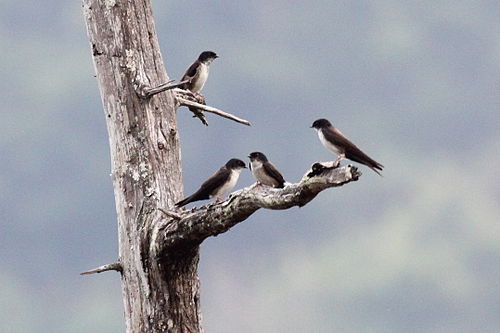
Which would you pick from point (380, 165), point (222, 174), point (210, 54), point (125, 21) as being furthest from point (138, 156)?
point (210, 54)

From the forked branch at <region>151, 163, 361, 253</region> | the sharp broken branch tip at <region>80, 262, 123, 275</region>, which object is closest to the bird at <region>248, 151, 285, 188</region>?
the forked branch at <region>151, 163, 361, 253</region>

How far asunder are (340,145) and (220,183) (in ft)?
5.18

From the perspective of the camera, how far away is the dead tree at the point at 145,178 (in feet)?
31.8

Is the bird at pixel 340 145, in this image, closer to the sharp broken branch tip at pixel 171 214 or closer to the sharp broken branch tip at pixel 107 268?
the sharp broken branch tip at pixel 171 214

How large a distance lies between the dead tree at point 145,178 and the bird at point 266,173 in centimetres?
66

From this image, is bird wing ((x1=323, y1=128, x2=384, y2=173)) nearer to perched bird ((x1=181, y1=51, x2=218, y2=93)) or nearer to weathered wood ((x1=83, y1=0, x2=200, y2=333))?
weathered wood ((x1=83, y1=0, x2=200, y2=333))

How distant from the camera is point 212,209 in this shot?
9180 mm

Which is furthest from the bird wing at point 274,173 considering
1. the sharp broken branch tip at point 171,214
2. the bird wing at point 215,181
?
the sharp broken branch tip at point 171,214

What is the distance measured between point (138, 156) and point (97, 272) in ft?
4.50

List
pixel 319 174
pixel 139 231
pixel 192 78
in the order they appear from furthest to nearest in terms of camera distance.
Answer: pixel 192 78 < pixel 139 231 < pixel 319 174

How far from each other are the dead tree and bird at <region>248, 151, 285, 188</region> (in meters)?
0.66

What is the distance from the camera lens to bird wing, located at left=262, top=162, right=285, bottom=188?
30.9 feet

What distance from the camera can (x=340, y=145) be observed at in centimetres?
940

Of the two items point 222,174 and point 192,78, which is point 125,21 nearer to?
point 222,174
